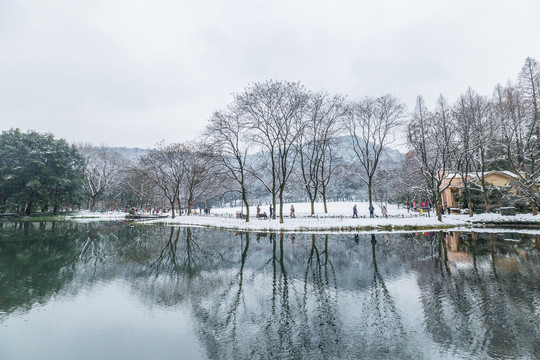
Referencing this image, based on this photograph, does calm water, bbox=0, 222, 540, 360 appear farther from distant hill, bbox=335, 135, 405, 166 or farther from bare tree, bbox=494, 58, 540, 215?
distant hill, bbox=335, 135, 405, 166

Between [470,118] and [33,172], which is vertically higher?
[470,118]

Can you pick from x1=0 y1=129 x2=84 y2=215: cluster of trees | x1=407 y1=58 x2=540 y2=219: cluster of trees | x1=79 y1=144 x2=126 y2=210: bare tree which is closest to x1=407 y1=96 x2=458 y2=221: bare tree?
x1=407 y1=58 x2=540 y2=219: cluster of trees

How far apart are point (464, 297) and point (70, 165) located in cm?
6334

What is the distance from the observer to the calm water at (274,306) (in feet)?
15.4

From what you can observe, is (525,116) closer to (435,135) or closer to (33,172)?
(435,135)

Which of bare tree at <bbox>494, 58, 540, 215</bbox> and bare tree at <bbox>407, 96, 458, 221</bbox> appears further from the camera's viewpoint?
bare tree at <bbox>494, 58, 540, 215</bbox>

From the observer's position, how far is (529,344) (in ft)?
15.1

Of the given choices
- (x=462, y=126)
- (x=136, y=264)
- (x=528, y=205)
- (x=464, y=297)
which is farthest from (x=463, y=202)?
(x=136, y=264)

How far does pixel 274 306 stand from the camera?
21.7ft

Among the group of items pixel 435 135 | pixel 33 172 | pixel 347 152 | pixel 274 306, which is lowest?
pixel 274 306

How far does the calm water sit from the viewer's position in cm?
468

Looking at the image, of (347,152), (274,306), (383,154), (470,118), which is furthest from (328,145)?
(347,152)

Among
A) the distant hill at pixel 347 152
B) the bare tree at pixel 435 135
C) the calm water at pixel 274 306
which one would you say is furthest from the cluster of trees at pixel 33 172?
the bare tree at pixel 435 135

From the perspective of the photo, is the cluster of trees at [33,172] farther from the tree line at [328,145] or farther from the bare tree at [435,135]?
the bare tree at [435,135]
